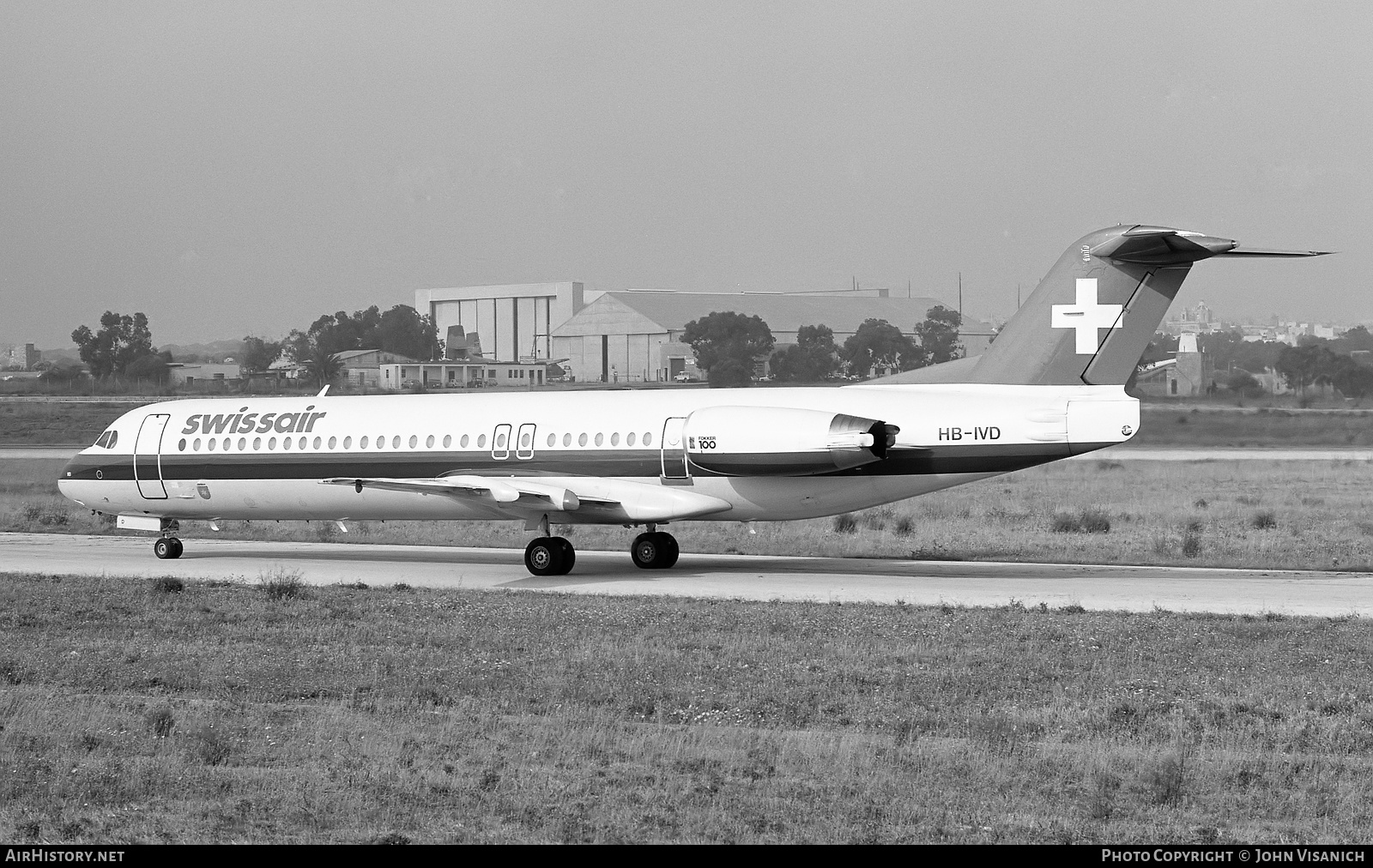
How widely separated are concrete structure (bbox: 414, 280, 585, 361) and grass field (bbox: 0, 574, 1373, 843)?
109m

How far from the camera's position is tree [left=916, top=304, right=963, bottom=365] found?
81.4 meters

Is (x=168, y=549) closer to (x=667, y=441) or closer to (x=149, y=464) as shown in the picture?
(x=149, y=464)

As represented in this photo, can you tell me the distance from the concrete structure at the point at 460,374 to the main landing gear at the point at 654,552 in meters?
46.2

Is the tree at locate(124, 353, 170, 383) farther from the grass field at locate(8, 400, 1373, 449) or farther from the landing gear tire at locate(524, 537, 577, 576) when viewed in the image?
the landing gear tire at locate(524, 537, 577, 576)

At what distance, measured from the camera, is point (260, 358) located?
100438mm

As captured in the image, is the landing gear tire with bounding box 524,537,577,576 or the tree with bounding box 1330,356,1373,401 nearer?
the landing gear tire with bounding box 524,537,577,576

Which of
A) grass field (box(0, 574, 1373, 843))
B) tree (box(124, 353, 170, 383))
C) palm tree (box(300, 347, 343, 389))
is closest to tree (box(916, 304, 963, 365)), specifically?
palm tree (box(300, 347, 343, 389))

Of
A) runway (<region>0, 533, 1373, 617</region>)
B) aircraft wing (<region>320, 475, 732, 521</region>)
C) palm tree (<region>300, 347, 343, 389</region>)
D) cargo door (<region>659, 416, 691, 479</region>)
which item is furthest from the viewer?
palm tree (<region>300, 347, 343, 389</region>)

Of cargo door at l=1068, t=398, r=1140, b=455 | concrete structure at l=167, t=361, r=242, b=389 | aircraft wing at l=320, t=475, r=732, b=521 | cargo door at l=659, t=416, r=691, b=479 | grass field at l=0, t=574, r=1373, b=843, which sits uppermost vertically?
concrete structure at l=167, t=361, r=242, b=389

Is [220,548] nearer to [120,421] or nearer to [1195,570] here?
[120,421]

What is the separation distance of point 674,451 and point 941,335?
68731 millimetres

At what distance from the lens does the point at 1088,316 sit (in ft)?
72.0

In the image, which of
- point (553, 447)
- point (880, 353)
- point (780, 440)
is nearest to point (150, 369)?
point (880, 353)
